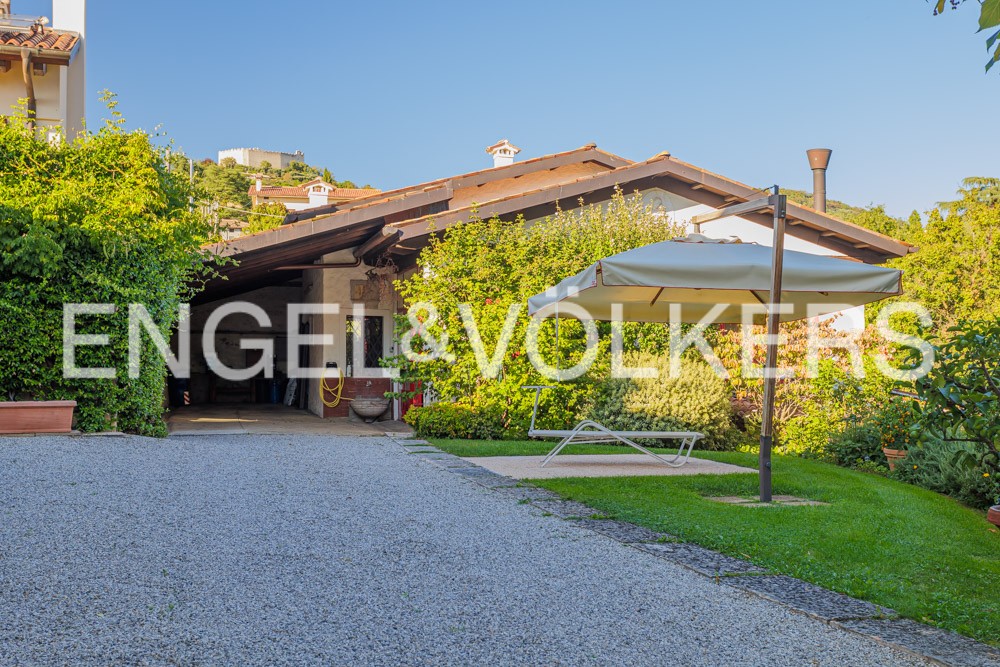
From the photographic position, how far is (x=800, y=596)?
14.1 ft

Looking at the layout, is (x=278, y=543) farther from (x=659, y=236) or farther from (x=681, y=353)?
(x=659, y=236)

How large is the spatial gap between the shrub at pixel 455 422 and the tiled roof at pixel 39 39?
10.5m

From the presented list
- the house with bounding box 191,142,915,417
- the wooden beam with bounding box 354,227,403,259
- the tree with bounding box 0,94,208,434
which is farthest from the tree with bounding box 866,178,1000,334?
the tree with bounding box 0,94,208,434

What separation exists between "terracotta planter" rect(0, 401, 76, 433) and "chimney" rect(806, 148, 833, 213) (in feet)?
49.8

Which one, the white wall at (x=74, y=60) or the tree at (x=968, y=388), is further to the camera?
the white wall at (x=74, y=60)

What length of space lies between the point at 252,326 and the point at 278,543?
2108 centimetres

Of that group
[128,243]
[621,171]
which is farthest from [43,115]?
[621,171]

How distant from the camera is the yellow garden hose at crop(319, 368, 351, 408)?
16875mm

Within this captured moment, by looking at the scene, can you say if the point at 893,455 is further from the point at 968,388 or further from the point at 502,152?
the point at 502,152

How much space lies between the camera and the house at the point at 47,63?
670 inches

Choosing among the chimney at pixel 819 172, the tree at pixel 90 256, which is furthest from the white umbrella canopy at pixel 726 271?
the chimney at pixel 819 172

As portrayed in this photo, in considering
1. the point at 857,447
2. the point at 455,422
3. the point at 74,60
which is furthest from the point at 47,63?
the point at 857,447

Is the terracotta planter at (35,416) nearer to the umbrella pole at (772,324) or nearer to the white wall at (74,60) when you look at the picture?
the umbrella pole at (772,324)

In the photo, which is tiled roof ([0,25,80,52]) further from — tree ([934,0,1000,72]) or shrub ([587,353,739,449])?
tree ([934,0,1000,72])
